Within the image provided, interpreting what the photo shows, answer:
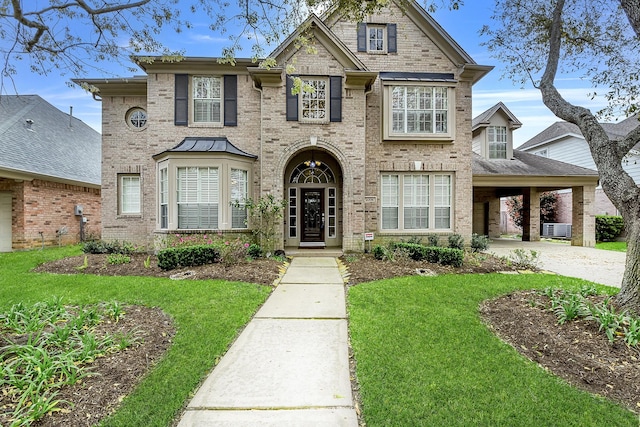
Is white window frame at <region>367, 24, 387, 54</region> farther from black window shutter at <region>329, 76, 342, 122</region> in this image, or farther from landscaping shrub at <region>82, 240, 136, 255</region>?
landscaping shrub at <region>82, 240, 136, 255</region>

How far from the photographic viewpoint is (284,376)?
11.1 feet

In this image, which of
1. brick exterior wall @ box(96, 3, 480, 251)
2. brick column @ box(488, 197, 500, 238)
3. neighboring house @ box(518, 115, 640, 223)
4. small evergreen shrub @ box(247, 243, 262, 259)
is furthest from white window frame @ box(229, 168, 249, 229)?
neighboring house @ box(518, 115, 640, 223)

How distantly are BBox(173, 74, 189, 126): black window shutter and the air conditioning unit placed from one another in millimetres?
21250

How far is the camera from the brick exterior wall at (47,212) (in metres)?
12.6

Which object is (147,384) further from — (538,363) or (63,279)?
(63,279)

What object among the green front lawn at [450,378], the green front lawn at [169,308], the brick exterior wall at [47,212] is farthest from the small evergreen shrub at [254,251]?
the brick exterior wall at [47,212]

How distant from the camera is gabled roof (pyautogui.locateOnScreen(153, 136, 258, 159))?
394 inches

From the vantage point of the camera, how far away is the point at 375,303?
560 centimetres

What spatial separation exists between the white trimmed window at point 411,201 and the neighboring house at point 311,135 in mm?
36

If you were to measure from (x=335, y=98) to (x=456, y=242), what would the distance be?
254 inches

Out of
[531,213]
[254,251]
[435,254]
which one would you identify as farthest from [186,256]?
[531,213]

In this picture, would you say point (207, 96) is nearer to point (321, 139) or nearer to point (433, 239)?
point (321, 139)

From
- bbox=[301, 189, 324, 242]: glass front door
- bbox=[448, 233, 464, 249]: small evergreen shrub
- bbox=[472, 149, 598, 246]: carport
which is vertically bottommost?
bbox=[448, 233, 464, 249]: small evergreen shrub

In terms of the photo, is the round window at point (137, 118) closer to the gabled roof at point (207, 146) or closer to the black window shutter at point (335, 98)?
the gabled roof at point (207, 146)
